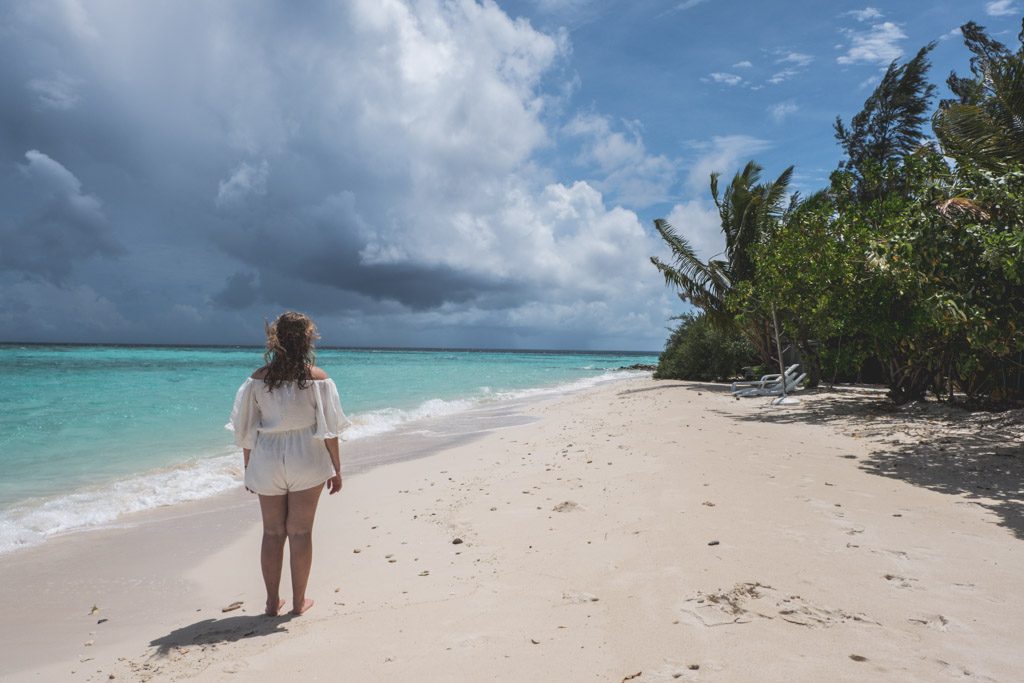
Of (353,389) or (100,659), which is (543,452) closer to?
(100,659)

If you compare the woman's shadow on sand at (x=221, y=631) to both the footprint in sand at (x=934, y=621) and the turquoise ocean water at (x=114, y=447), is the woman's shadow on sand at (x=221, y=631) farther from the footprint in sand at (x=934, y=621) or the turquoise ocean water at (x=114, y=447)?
the footprint in sand at (x=934, y=621)

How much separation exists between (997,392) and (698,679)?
12830mm

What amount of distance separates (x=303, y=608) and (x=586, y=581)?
1.94m

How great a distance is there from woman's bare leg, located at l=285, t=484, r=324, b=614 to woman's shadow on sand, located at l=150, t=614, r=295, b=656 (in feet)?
0.51

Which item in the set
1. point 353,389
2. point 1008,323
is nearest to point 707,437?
point 1008,323

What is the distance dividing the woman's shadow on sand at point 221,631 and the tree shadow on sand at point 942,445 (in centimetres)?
587

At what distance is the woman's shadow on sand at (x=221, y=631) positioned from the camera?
3.51 metres

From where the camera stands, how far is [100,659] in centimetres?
340

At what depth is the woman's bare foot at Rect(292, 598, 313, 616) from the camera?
3.83m

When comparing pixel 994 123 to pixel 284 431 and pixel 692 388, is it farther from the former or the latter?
pixel 692 388

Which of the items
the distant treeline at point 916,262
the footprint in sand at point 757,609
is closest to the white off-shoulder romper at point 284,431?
the footprint in sand at point 757,609

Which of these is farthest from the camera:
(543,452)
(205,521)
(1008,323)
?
(543,452)

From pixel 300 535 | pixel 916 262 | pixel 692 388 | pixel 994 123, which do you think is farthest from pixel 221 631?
pixel 692 388

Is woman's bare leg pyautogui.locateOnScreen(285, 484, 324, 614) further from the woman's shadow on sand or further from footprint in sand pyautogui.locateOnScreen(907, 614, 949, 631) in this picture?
footprint in sand pyautogui.locateOnScreen(907, 614, 949, 631)
